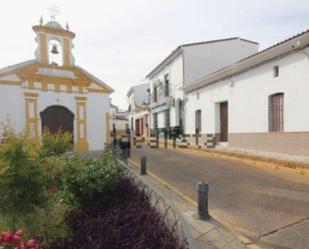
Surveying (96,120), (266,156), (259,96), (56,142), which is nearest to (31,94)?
(96,120)

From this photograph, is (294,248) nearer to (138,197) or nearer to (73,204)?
(138,197)

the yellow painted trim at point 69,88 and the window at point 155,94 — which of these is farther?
the window at point 155,94

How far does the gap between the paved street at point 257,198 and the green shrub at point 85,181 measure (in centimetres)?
212

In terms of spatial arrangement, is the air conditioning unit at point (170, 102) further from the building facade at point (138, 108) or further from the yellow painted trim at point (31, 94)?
the yellow painted trim at point (31, 94)

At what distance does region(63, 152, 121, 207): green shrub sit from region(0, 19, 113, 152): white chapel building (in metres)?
9.51

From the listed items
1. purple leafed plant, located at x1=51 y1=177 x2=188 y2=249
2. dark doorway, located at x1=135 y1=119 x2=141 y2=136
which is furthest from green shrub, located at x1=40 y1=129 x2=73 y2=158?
dark doorway, located at x1=135 y1=119 x2=141 y2=136

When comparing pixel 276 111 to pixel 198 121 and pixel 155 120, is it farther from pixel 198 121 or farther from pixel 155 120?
pixel 155 120

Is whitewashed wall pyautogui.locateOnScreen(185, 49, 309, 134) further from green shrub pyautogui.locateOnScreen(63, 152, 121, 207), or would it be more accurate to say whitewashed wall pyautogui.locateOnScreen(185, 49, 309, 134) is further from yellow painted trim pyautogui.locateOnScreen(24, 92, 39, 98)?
yellow painted trim pyautogui.locateOnScreen(24, 92, 39, 98)

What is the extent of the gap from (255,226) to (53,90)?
40.4 feet

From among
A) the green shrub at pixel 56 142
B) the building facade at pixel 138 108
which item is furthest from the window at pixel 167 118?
the green shrub at pixel 56 142

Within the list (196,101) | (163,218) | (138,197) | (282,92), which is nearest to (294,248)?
(163,218)

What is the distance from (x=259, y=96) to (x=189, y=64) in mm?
9032

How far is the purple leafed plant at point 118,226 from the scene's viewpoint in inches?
115

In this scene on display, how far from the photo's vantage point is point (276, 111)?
10898 mm
